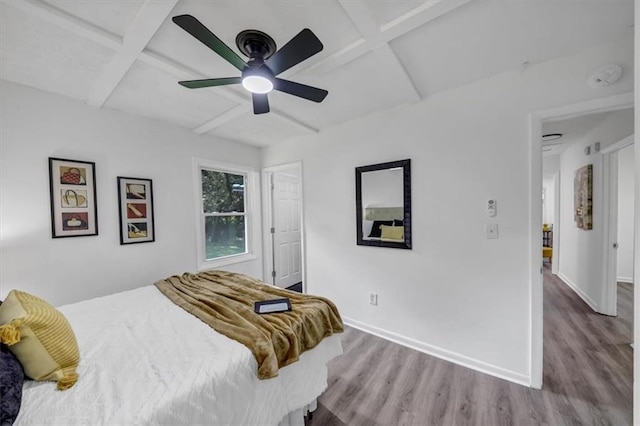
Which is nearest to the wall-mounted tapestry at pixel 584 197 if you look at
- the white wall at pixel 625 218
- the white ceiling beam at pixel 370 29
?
the white wall at pixel 625 218

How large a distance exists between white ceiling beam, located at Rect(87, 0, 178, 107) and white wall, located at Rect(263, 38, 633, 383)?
6.38 ft

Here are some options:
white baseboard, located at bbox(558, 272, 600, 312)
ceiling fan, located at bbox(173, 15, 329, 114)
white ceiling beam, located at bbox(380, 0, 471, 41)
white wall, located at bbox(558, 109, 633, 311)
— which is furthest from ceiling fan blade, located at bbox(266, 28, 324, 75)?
white baseboard, located at bbox(558, 272, 600, 312)

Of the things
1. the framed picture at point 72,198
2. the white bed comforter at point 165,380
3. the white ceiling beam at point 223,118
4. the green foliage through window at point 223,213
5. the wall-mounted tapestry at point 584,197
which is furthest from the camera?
the green foliage through window at point 223,213

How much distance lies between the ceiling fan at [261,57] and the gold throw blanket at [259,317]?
1.42 meters

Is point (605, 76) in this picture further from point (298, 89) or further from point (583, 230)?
point (583, 230)

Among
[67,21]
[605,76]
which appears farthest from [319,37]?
[605,76]

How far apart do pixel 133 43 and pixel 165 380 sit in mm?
1822

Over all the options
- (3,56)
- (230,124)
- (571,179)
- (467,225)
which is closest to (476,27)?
(467,225)

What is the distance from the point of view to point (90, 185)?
2307 mm

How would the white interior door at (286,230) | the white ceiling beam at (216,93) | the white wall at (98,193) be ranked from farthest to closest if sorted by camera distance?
the white interior door at (286,230), the white wall at (98,193), the white ceiling beam at (216,93)

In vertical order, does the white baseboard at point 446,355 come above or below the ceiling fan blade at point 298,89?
below

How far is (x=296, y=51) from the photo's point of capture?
4.26 feet

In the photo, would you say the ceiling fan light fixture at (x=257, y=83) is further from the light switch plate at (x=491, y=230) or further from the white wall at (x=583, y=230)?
the white wall at (x=583, y=230)

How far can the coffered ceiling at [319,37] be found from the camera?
1.29 m
